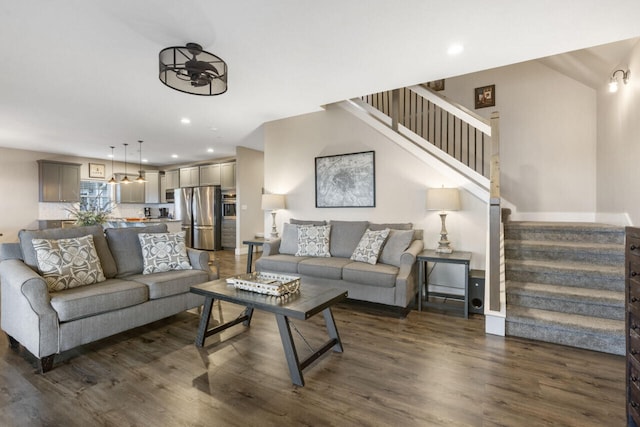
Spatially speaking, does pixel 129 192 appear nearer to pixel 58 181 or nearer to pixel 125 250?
pixel 58 181

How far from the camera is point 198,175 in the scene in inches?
332

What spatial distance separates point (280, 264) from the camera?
153 inches

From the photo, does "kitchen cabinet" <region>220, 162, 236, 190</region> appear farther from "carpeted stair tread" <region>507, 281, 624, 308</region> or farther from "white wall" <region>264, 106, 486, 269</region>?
"carpeted stair tread" <region>507, 281, 624, 308</region>

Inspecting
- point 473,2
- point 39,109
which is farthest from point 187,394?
point 39,109

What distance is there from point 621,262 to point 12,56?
6.11 m

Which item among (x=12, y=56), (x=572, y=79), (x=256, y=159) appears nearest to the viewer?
(x=12, y=56)

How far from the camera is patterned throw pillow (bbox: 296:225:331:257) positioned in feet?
13.3

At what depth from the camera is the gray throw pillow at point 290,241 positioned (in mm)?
4324

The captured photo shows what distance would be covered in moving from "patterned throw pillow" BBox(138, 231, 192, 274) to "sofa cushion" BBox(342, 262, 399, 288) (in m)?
1.70

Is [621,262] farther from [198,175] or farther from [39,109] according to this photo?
[198,175]

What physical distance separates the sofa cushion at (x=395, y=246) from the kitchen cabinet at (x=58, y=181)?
800 cm

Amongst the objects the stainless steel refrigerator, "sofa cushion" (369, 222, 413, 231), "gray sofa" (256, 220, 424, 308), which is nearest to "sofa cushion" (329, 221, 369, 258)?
"gray sofa" (256, 220, 424, 308)

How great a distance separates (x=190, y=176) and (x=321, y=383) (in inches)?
309

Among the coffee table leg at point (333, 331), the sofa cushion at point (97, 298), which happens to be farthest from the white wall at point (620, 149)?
the sofa cushion at point (97, 298)
